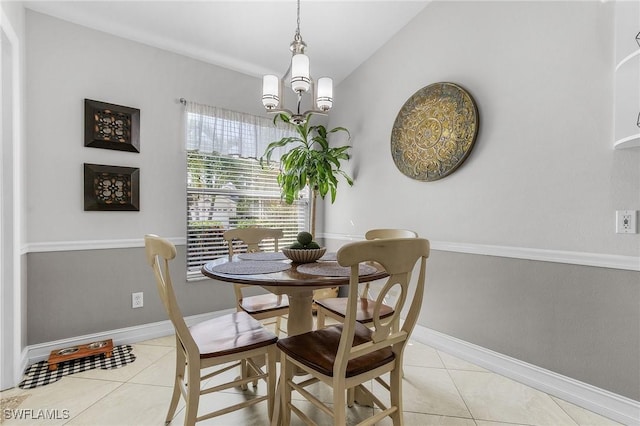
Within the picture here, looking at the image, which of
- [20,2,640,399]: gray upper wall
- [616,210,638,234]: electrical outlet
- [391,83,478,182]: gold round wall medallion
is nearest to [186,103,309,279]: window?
[20,2,640,399]: gray upper wall

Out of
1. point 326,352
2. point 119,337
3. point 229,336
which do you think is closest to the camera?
point 326,352

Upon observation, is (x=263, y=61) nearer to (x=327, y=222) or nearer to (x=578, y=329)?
(x=327, y=222)

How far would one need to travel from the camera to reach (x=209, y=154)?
2.96m

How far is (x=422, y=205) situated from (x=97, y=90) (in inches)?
112

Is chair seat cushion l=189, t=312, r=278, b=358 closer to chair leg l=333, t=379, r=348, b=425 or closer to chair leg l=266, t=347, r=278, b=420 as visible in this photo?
chair leg l=266, t=347, r=278, b=420

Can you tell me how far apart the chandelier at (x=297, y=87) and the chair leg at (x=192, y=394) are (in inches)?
60.7

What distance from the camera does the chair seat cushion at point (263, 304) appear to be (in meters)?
1.99

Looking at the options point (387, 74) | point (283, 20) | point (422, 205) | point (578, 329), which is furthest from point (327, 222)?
point (578, 329)

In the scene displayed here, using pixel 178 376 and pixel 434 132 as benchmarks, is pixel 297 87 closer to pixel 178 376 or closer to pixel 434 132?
pixel 434 132

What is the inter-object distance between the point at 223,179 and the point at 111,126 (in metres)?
1.00

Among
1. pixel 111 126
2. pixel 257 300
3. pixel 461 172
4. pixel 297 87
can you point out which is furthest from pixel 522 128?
pixel 111 126

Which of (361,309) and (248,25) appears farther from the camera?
(248,25)

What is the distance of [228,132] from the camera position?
3035mm

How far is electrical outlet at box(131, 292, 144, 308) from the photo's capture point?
2.60m
